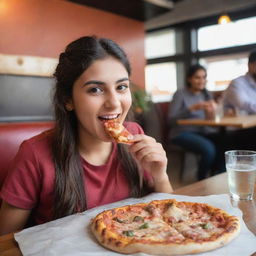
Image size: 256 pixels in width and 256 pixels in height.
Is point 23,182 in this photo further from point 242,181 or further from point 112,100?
point 242,181

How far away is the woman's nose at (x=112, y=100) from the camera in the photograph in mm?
1232

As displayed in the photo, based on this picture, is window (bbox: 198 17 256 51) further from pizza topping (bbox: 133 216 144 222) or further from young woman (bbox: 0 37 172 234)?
pizza topping (bbox: 133 216 144 222)

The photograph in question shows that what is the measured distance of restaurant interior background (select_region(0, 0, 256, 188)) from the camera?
3770 millimetres

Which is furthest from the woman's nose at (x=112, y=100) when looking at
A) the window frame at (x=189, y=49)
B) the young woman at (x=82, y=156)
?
the window frame at (x=189, y=49)

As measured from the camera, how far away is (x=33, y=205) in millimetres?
1281

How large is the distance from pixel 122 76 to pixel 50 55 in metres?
3.23

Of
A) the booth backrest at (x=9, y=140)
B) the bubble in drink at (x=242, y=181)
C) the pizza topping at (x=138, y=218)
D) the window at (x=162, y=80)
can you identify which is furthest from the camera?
the window at (x=162, y=80)

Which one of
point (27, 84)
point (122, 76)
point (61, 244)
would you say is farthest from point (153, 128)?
point (61, 244)

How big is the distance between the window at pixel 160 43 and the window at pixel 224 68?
947mm

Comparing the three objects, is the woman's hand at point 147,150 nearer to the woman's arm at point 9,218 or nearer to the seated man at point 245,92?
the woman's arm at point 9,218

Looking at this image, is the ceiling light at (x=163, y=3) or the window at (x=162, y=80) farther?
the window at (x=162, y=80)

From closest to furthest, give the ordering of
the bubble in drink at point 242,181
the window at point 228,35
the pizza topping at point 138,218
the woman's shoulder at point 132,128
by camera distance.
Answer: the pizza topping at point 138,218
the bubble in drink at point 242,181
the woman's shoulder at point 132,128
the window at point 228,35

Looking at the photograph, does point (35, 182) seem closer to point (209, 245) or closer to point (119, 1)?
point (209, 245)

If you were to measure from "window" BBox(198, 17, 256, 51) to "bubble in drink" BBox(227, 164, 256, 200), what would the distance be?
587cm
